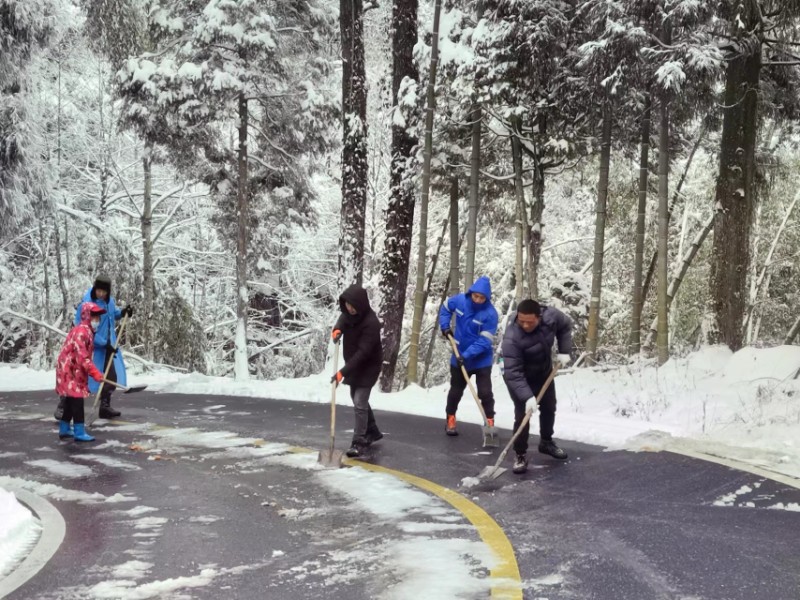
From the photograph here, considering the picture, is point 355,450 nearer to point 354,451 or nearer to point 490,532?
point 354,451

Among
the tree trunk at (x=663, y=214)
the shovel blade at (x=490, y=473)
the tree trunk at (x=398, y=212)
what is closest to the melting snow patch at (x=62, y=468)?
the shovel blade at (x=490, y=473)

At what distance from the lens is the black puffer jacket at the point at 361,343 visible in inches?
327

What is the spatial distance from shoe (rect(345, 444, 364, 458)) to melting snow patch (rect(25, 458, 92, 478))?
97.0 inches

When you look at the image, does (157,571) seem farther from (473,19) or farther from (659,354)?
(473,19)

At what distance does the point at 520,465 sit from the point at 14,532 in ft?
13.3

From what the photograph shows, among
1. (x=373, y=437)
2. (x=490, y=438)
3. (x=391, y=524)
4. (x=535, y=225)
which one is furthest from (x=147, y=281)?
(x=391, y=524)

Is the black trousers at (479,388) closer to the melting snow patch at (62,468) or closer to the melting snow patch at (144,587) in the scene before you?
the melting snow patch at (62,468)

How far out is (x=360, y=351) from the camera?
27.2 feet

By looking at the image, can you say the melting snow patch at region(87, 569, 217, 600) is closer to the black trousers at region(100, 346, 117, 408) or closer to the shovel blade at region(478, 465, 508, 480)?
the shovel blade at region(478, 465, 508, 480)

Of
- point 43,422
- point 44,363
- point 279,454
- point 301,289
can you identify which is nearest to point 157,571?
point 279,454

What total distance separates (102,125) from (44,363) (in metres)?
7.33

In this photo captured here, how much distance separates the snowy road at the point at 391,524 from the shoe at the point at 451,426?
11.4 inches

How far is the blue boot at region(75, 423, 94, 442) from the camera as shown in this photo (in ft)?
29.7

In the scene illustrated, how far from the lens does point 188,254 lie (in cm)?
2722
